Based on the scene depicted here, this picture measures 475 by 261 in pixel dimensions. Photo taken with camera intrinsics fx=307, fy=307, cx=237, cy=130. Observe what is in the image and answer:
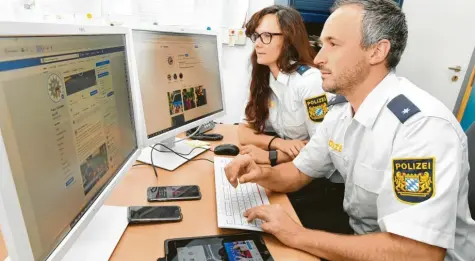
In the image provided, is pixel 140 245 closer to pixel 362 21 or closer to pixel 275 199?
pixel 275 199

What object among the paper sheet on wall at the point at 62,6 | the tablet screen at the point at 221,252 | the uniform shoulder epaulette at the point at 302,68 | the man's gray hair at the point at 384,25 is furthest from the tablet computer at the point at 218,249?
the paper sheet on wall at the point at 62,6

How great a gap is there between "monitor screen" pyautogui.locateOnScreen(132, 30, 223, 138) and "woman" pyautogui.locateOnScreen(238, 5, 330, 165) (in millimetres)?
324

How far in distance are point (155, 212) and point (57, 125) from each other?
1.24ft

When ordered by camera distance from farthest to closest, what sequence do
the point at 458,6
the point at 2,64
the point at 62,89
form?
the point at 458,6
the point at 62,89
the point at 2,64

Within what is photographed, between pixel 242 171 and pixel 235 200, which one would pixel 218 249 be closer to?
pixel 235 200

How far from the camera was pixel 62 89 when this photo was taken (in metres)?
0.52

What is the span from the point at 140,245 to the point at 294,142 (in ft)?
3.18

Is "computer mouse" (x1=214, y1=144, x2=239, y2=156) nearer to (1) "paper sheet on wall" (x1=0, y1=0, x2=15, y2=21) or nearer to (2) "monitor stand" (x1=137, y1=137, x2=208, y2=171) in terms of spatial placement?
(2) "monitor stand" (x1=137, y1=137, x2=208, y2=171)

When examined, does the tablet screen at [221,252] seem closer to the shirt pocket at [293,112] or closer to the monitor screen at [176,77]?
the monitor screen at [176,77]

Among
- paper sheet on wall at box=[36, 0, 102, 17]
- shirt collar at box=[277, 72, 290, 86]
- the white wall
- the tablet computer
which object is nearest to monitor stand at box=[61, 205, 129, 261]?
the tablet computer

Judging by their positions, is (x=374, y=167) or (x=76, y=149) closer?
(x=76, y=149)

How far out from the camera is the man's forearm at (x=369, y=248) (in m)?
0.71

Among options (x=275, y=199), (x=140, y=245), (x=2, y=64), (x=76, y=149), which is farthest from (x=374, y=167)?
(x=2, y=64)

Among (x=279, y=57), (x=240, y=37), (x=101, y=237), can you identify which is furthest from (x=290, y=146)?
(x=240, y=37)
